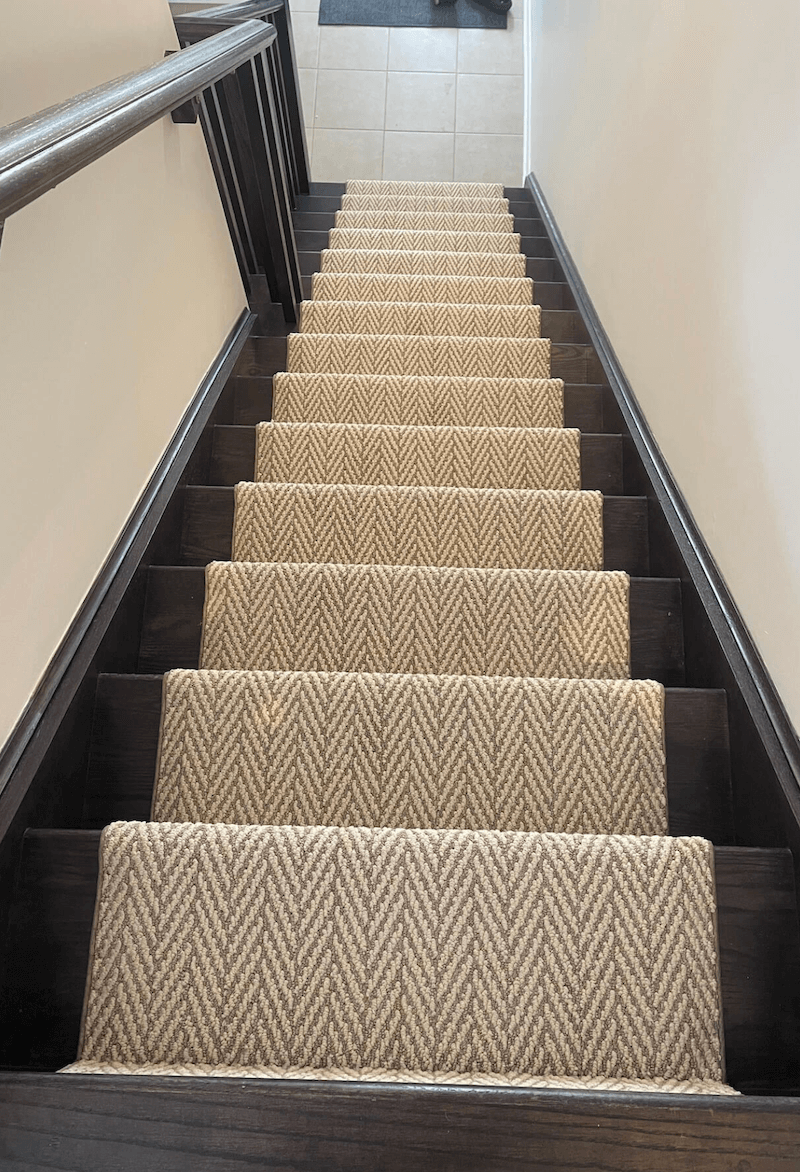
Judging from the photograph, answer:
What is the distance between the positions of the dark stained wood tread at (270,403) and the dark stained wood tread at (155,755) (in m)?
1.16

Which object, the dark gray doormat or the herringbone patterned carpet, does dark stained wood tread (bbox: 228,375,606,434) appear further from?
the dark gray doormat

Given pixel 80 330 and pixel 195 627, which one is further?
pixel 195 627

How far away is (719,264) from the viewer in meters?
1.55

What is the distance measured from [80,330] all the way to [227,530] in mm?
608

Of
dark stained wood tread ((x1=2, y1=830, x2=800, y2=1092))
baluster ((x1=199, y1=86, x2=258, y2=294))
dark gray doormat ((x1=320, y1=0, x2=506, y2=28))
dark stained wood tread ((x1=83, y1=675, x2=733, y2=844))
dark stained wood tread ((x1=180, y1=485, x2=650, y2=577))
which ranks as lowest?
dark stained wood tread ((x1=2, y1=830, x2=800, y2=1092))

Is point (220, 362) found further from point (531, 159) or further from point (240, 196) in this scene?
point (531, 159)

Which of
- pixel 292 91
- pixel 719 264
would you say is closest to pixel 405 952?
pixel 719 264

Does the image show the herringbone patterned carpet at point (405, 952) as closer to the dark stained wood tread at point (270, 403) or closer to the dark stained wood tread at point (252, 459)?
the dark stained wood tread at point (252, 459)

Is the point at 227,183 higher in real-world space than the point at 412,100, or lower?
lower

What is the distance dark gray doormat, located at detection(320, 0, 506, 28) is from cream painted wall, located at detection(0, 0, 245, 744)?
436cm

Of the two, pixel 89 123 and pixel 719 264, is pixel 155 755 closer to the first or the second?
pixel 89 123

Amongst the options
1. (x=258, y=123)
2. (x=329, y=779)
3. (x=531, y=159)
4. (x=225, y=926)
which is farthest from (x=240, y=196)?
(x=531, y=159)

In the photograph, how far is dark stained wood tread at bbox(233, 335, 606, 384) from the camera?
2.50m

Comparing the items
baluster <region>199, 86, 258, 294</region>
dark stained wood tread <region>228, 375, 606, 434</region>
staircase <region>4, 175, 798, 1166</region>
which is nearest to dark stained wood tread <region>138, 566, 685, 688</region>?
staircase <region>4, 175, 798, 1166</region>
